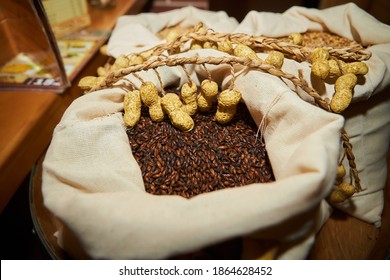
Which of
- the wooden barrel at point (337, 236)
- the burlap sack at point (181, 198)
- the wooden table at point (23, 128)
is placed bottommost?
the wooden barrel at point (337, 236)

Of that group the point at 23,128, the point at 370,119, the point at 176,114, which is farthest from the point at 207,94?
the point at 23,128

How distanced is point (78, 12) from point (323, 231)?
1327 millimetres

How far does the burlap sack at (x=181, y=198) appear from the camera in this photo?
1.50 feet

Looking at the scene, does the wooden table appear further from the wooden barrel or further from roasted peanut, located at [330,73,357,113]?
roasted peanut, located at [330,73,357,113]

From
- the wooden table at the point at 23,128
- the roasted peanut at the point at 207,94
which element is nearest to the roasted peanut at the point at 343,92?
the roasted peanut at the point at 207,94

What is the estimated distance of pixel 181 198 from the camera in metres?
0.51

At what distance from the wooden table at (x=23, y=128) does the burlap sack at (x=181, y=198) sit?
26cm

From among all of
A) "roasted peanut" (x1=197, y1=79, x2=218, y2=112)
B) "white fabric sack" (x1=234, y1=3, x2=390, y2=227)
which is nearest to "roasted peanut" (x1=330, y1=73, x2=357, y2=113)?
"white fabric sack" (x1=234, y1=3, x2=390, y2=227)

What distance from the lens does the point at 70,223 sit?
484 mm

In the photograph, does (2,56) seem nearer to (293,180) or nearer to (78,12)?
(78,12)

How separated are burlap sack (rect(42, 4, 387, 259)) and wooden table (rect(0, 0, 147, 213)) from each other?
26 centimetres

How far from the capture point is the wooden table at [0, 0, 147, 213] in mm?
790

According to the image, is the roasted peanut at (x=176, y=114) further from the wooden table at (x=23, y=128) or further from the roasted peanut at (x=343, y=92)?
the wooden table at (x=23, y=128)

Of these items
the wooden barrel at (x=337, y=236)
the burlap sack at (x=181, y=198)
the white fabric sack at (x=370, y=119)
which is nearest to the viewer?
the burlap sack at (x=181, y=198)
